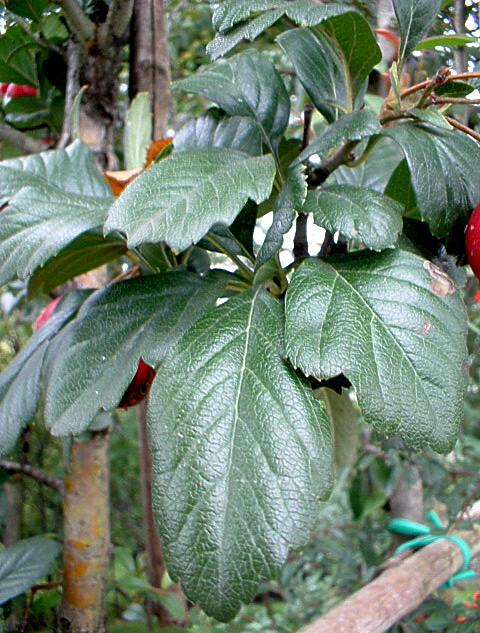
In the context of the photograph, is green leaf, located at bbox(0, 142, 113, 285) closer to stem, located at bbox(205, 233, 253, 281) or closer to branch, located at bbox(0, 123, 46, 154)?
stem, located at bbox(205, 233, 253, 281)

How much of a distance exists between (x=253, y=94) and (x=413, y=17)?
0.13 meters

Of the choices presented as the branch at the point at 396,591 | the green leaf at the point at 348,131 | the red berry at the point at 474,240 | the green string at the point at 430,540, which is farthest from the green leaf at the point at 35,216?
the green string at the point at 430,540

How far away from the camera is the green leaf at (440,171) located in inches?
16.6

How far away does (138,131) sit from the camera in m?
0.69

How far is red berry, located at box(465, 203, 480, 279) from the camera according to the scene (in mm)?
439

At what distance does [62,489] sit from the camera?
664 mm

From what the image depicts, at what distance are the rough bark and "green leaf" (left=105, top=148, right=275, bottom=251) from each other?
42 cm

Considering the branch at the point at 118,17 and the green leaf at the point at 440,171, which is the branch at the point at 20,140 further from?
the green leaf at the point at 440,171

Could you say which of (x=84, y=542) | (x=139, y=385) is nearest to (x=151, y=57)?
(x=139, y=385)

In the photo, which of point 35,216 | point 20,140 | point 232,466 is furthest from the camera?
point 20,140

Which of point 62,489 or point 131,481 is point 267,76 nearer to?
point 62,489

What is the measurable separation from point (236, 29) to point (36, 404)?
31 cm

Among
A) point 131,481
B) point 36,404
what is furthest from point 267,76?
point 131,481

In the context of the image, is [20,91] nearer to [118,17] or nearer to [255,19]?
[118,17]
